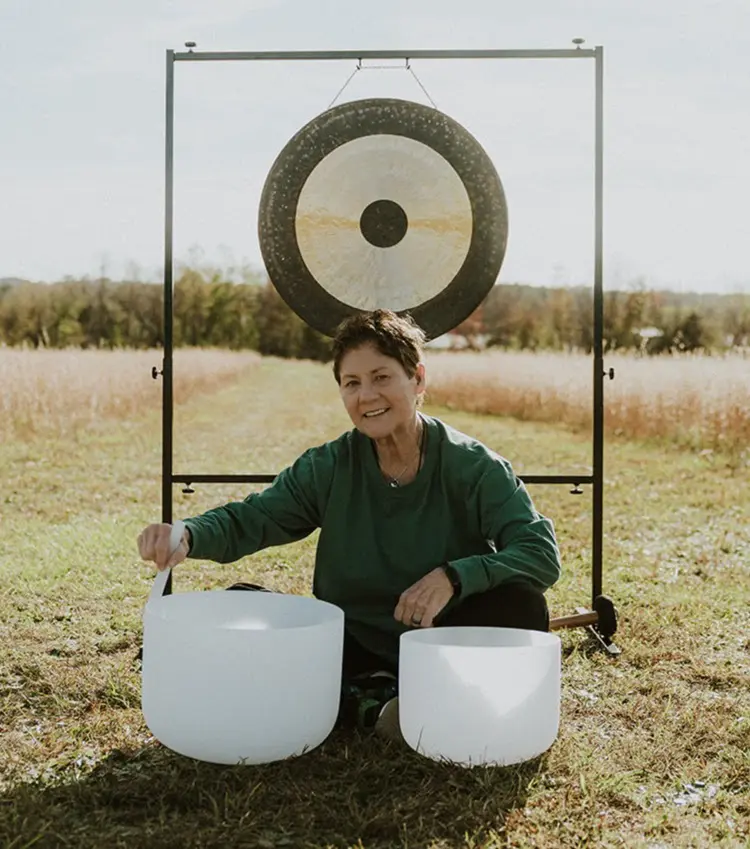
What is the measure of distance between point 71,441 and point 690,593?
4603mm

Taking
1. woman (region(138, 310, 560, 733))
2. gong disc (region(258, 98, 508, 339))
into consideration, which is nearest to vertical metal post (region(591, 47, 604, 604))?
gong disc (region(258, 98, 508, 339))

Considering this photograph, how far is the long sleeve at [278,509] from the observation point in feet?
8.06

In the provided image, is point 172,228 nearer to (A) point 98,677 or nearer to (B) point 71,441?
(A) point 98,677

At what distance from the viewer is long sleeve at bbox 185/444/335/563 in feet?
8.06

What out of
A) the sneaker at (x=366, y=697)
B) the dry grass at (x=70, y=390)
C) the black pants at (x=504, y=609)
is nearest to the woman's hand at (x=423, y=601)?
the black pants at (x=504, y=609)

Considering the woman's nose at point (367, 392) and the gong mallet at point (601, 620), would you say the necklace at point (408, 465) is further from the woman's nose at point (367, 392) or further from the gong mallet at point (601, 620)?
the gong mallet at point (601, 620)

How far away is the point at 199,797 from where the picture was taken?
6.57 feet

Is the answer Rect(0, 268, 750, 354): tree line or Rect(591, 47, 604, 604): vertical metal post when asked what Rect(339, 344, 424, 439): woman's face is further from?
Rect(0, 268, 750, 354): tree line

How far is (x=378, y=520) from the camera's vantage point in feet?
8.03

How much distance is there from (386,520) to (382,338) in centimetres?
38

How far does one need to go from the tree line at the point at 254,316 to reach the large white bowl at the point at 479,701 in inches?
360

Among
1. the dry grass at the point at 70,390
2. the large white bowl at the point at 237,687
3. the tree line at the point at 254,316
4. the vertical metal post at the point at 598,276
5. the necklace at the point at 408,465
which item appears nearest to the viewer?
the large white bowl at the point at 237,687

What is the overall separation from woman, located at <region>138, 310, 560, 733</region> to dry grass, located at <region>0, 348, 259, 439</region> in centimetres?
527

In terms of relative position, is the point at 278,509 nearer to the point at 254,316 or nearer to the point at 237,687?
the point at 237,687
